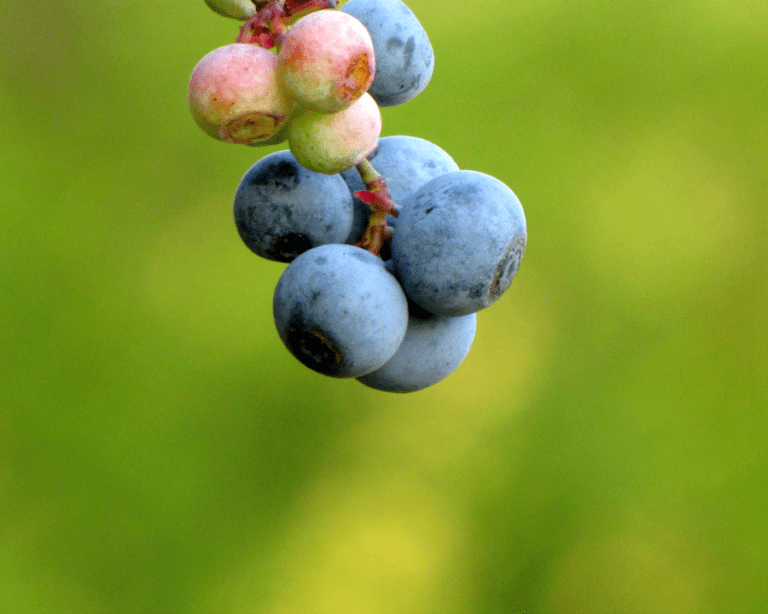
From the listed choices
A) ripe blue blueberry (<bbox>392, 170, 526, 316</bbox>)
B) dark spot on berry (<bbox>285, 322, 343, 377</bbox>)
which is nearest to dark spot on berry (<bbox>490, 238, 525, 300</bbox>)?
ripe blue blueberry (<bbox>392, 170, 526, 316</bbox>)

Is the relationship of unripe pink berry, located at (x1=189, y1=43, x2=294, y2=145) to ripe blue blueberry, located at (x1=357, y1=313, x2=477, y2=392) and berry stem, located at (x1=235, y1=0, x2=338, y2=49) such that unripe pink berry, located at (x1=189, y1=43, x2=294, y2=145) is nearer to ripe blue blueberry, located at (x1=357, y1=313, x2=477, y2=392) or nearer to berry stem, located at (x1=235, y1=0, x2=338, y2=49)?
berry stem, located at (x1=235, y1=0, x2=338, y2=49)

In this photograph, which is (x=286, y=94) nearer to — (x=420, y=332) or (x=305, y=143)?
(x=305, y=143)

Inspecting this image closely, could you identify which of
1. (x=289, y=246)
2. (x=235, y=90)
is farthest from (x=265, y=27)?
(x=289, y=246)

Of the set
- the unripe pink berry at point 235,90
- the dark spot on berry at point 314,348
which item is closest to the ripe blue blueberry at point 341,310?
the dark spot on berry at point 314,348

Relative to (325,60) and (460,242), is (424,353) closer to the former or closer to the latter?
(460,242)

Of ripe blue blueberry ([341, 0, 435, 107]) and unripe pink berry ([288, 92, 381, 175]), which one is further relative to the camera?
ripe blue blueberry ([341, 0, 435, 107])

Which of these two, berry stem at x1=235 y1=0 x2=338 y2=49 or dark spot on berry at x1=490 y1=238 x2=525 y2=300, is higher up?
berry stem at x1=235 y1=0 x2=338 y2=49

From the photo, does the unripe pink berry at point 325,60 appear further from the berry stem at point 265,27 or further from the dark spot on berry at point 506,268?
the dark spot on berry at point 506,268

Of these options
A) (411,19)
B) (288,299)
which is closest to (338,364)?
(288,299)
